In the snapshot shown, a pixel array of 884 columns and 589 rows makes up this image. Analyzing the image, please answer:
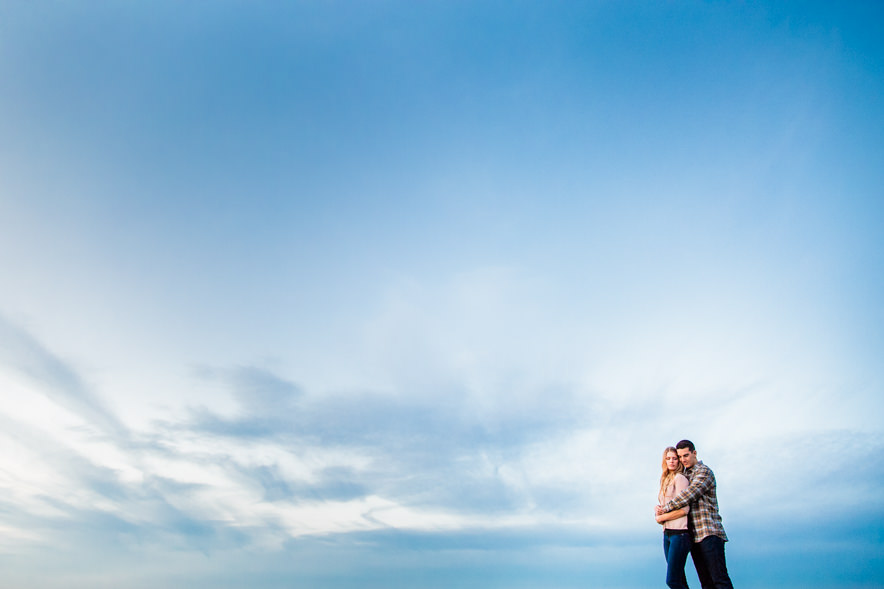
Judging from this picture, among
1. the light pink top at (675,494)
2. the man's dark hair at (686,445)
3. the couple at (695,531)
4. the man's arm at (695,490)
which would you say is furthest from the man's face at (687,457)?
the man's arm at (695,490)

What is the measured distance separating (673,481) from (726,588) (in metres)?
2.21

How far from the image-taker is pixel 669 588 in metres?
13.0

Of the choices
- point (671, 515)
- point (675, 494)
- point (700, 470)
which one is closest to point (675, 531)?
point (671, 515)

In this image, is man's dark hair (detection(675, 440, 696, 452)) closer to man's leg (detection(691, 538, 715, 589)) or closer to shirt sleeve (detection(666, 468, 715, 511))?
shirt sleeve (detection(666, 468, 715, 511))

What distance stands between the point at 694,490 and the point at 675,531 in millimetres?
1034

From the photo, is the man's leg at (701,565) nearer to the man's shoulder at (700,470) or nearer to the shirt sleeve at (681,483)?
the shirt sleeve at (681,483)

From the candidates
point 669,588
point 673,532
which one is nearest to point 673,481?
point 673,532

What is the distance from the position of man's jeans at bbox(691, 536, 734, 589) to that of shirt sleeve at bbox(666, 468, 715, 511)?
30.1 inches

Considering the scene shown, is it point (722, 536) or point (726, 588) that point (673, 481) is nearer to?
point (722, 536)

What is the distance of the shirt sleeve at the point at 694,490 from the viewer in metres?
12.9

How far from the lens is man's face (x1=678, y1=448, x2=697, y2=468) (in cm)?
1366

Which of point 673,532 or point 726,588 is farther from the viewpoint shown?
point 673,532

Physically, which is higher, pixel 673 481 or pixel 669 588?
pixel 673 481

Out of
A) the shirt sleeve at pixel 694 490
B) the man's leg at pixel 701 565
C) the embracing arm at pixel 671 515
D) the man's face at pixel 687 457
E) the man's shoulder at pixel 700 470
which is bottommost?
the man's leg at pixel 701 565
